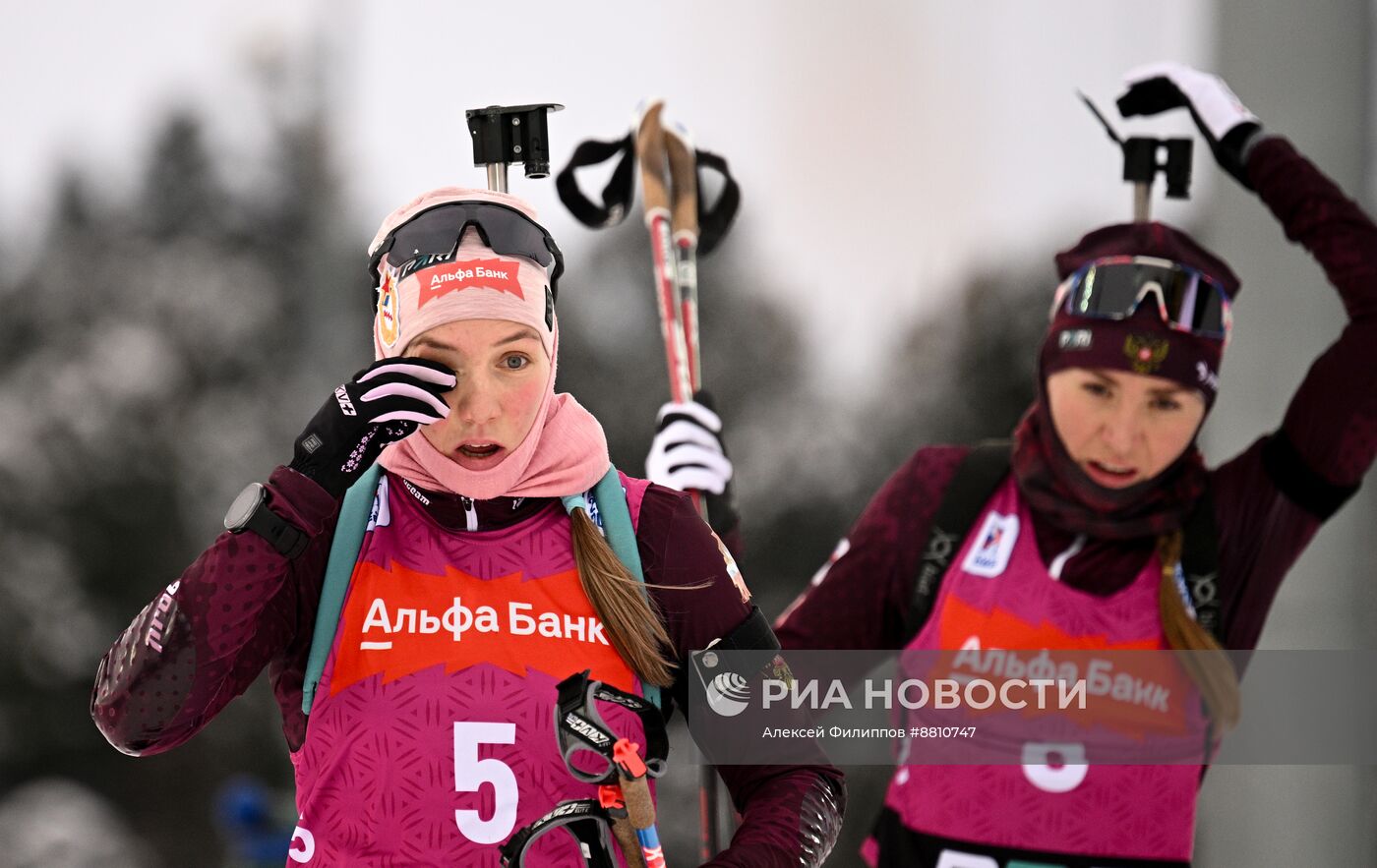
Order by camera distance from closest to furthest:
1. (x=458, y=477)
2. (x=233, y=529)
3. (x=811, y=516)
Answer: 1. (x=233, y=529)
2. (x=458, y=477)
3. (x=811, y=516)

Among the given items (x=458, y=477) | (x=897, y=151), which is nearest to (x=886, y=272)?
(x=897, y=151)

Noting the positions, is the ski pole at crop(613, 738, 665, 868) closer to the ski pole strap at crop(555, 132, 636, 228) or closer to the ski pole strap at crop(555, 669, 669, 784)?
the ski pole strap at crop(555, 669, 669, 784)

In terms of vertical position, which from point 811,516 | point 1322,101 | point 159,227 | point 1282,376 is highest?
point 1322,101

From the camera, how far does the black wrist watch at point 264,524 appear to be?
1.65 meters

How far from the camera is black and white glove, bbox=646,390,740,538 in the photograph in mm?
2965

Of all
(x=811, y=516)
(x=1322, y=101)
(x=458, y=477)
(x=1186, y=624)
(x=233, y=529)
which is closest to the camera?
(x=233, y=529)

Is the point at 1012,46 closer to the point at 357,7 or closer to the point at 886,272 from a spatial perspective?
the point at 886,272

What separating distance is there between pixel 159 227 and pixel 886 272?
7.85 ft

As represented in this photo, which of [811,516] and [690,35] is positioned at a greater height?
[690,35]

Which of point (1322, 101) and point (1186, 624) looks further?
point (1322, 101)

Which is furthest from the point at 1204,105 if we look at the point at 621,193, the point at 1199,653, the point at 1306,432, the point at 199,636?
the point at 199,636

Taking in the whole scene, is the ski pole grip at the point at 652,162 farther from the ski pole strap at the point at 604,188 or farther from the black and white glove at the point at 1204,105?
the black and white glove at the point at 1204,105

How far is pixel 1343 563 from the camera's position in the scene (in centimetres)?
404

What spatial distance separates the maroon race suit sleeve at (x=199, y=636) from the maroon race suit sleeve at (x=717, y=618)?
1.38 feet
